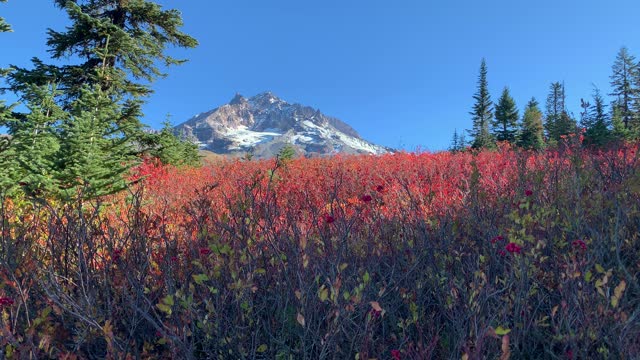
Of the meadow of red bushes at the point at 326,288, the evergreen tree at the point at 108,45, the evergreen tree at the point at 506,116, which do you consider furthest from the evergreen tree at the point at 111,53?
the evergreen tree at the point at 506,116

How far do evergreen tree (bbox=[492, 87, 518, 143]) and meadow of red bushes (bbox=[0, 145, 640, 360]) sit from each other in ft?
128

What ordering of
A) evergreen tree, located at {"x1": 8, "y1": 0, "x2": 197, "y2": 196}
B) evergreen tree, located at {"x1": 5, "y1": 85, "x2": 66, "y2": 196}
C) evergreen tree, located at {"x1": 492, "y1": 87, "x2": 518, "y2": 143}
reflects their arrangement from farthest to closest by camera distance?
evergreen tree, located at {"x1": 492, "y1": 87, "x2": 518, "y2": 143} < evergreen tree, located at {"x1": 8, "y1": 0, "x2": 197, "y2": 196} < evergreen tree, located at {"x1": 5, "y1": 85, "x2": 66, "y2": 196}

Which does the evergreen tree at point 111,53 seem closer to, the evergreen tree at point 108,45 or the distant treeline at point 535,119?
the evergreen tree at point 108,45

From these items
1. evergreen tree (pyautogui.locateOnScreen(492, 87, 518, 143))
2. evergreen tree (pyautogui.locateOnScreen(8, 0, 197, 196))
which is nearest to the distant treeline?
evergreen tree (pyautogui.locateOnScreen(492, 87, 518, 143))

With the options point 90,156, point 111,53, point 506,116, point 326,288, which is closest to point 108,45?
point 111,53

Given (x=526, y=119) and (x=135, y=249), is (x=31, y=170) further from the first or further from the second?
(x=526, y=119)

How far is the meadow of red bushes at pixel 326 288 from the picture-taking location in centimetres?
188

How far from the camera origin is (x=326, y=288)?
7.24 feet

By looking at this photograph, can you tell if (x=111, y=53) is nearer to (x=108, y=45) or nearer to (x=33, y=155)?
(x=108, y=45)

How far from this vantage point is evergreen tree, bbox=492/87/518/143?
38875 millimetres

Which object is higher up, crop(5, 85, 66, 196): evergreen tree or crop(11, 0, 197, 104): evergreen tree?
crop(11, 0, 197, 104): evergreen tree

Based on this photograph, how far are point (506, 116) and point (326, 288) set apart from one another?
42.6 meters

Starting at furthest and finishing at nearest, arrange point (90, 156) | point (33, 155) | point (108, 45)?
point (108, 45)
point (90, 156)
point (33, 155)

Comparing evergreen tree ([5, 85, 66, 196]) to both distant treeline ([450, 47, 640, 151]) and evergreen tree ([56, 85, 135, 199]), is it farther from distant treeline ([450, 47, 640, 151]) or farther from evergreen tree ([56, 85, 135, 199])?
distant treeline ([450, 47, 640, 151])
